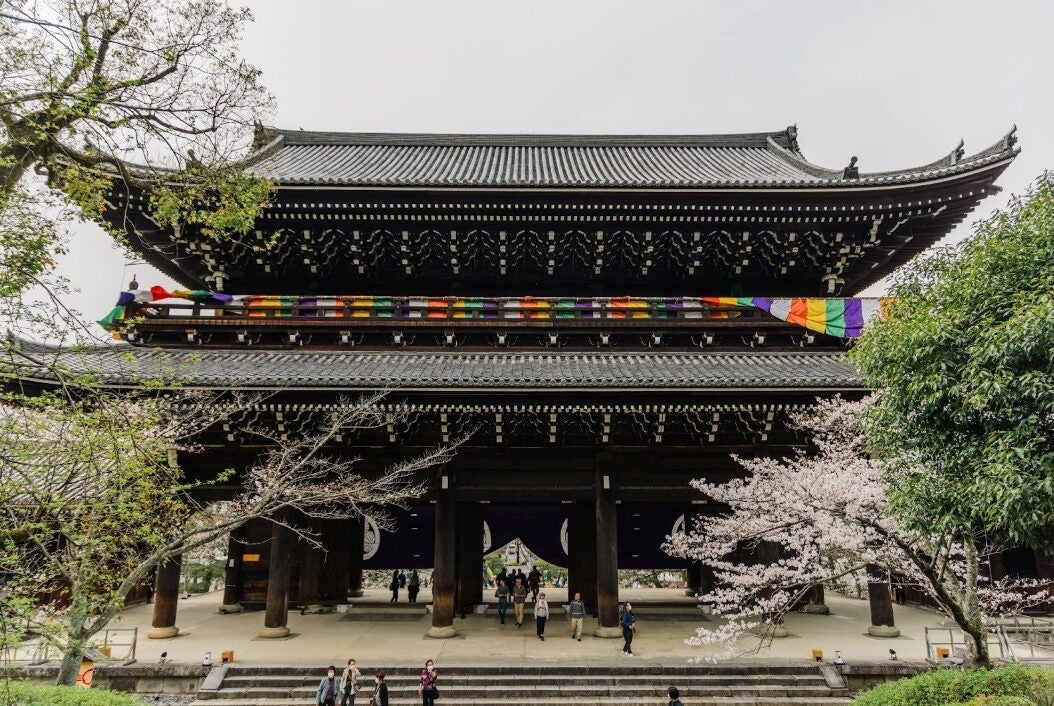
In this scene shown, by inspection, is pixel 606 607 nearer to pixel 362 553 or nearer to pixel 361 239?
pixel 362 553

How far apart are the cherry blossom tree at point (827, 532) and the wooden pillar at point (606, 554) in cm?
192

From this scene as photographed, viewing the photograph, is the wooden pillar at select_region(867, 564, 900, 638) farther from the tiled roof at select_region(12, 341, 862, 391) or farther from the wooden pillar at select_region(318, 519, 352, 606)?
the wooden pillar at select_region(318, 519, 352, 606)

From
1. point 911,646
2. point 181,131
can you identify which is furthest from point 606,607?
point 181,131

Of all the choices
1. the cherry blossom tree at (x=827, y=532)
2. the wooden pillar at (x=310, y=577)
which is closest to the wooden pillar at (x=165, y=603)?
the wooden pillar at (x=310, y=577)

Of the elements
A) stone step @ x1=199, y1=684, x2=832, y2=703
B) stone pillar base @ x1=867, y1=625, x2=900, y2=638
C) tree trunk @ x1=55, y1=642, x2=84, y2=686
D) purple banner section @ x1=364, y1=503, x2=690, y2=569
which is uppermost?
purple banner section @ x1=364, y1=503, x2=690, y2=569

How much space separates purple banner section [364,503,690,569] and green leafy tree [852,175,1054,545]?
928 cm

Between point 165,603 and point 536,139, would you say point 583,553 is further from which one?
point 536,139

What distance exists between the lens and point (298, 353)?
43.9 ft

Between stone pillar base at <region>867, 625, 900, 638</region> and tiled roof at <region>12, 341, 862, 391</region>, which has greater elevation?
tiled roof at <region>12, 341, 862, 391</region>

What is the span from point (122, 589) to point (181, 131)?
5749mm

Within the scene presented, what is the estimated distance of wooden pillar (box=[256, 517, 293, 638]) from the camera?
12914mm

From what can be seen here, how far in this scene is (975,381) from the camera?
6.36m

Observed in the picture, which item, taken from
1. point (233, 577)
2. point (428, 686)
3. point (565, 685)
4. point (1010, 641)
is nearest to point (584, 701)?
point (565, 685)

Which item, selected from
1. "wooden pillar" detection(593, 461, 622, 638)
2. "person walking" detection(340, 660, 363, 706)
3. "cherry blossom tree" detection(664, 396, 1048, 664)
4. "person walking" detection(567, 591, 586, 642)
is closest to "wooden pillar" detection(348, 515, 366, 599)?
"person walking" detection(567, 591, 586, 642)
